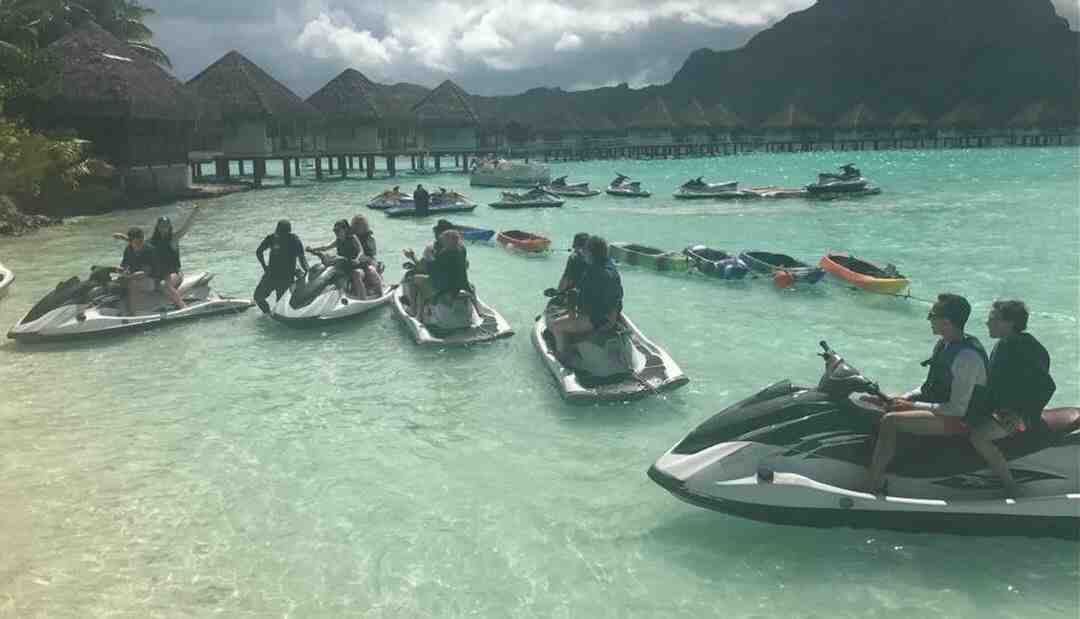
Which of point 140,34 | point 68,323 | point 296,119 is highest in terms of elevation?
point 140,34

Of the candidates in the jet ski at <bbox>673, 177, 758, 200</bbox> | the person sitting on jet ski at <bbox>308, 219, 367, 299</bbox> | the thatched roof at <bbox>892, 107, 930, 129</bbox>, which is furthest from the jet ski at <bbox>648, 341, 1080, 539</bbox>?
the thatched roof at <bbox>892, 107, 930, 129</bbox>

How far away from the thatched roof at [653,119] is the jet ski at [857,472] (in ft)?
333

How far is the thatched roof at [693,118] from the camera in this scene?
107 metres

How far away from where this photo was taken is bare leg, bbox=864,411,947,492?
19.1ft

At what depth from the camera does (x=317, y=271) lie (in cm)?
1437

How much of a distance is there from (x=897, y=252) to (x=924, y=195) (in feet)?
86.9

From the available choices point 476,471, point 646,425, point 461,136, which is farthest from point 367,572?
point 461,136

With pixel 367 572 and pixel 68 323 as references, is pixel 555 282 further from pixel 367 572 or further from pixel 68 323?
pixel 367 572

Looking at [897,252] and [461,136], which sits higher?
[461,136]

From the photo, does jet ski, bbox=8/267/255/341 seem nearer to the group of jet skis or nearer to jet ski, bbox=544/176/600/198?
the group of jet skis

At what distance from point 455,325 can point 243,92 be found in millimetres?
46456

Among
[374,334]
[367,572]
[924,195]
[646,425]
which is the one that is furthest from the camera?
[924,195]

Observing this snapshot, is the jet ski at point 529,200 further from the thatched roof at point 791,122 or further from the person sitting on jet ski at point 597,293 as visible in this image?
the thatched roof at point 791,122

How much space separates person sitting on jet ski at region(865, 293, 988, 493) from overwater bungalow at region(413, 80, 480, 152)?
6648 centimetres
